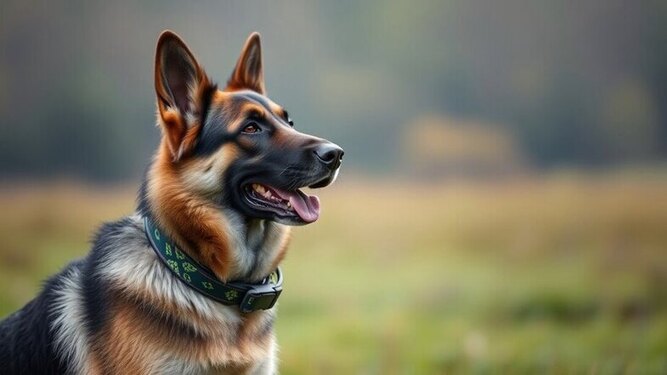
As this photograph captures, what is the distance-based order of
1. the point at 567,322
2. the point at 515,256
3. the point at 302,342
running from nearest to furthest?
1. the point at 302,342
2. the point at 567,322
3. the point at 515,256

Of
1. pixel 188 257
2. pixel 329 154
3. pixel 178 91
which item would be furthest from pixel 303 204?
pixel 178 91

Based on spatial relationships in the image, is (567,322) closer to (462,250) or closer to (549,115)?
(462,250)

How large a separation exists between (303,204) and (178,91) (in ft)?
2.47

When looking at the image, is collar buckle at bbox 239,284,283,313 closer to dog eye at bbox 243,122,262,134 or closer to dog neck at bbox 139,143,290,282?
dog neck at bbox 139,143,290,282

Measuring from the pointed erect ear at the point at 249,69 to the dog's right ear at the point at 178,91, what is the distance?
0.35 metres

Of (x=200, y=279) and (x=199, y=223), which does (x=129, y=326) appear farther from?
(x=199, y=223)

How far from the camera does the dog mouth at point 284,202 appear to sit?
388 cm

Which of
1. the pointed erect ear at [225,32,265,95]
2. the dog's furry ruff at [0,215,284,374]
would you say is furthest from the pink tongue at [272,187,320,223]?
the pointed erect ear at [225,32,265,95]

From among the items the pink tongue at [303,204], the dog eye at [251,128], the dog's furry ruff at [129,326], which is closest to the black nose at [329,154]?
the pink tongue at [303,204]

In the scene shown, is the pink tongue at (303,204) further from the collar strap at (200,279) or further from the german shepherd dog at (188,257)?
the collar strap at (200,279)

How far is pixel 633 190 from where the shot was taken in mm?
9953

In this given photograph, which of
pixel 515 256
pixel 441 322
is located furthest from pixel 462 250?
pixel 441 322

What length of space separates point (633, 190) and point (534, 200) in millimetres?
1095

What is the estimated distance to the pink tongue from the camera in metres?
3.90
